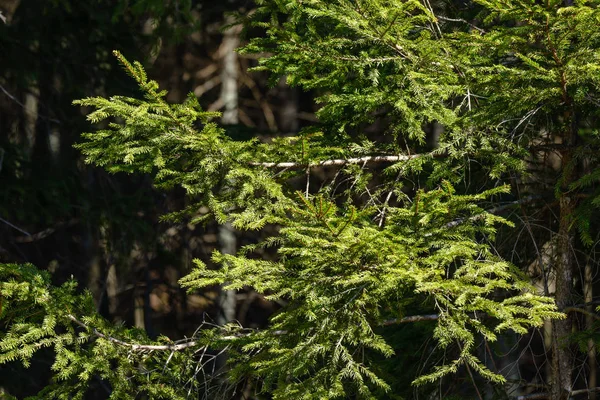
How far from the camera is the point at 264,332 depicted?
15.9ft

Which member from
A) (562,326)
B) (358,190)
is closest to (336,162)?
(358,190)

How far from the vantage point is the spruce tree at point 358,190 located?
163 inches

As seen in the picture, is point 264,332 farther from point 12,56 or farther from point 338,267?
point 12,56

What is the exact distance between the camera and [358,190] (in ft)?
17.0

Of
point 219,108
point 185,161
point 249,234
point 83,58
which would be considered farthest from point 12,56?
point 185,161

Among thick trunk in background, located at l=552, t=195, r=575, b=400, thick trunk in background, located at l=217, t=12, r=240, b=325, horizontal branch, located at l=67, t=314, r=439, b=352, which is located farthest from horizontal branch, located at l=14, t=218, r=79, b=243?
thick trunk in background, located at l=552, t=195, r=575, b=400

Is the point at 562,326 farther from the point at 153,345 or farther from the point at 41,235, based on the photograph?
the point at 41,235

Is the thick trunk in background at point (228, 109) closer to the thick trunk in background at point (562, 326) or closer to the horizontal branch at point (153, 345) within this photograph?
the horizontal branch at point (153, 345)

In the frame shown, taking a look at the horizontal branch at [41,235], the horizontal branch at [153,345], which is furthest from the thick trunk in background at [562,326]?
the horizontal branch at [41,235]

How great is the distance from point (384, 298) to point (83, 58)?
23.6ft

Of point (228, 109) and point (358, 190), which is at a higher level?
point (228, 109)

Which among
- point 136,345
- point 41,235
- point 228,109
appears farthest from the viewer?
point 228,109

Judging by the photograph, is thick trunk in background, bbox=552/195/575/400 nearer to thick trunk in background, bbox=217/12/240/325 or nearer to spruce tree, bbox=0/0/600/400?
spruce tree, bbox=0/0/600/400

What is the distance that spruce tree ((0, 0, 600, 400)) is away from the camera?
163 inches
